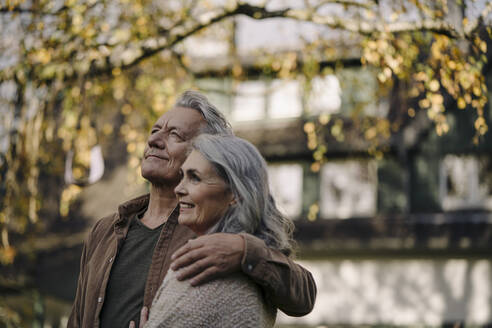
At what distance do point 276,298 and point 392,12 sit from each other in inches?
191

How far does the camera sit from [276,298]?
2682 millimetres

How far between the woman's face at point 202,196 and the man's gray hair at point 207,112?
2.31 feet

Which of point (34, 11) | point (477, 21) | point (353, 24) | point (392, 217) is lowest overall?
point (392, 217)

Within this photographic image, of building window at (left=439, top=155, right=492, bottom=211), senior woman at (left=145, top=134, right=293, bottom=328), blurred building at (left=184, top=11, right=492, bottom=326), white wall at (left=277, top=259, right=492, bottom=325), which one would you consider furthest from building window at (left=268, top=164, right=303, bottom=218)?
senior woman at (left=145, top=134, right=293, bottom=328)

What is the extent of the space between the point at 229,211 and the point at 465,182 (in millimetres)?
17526

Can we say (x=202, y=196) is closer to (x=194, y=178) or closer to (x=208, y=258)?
(x=194, y=178)

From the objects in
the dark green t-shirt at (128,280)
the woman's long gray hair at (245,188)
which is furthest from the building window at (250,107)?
the woman's long gray hair at (245,188)

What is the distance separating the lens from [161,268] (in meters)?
3.17

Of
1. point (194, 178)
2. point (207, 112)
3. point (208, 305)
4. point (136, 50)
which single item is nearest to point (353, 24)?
point (136, 50)

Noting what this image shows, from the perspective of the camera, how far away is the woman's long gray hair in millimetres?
2686

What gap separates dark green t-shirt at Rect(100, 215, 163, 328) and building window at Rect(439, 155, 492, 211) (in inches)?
650

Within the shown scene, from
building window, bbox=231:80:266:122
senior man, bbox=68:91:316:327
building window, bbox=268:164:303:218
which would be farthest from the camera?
building window, bbox=231:80:266:122

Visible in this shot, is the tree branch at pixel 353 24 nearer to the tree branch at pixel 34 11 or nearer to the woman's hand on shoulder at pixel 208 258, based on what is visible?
the tree branch at pixel 34 11

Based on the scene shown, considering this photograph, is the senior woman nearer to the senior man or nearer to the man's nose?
the senior man
